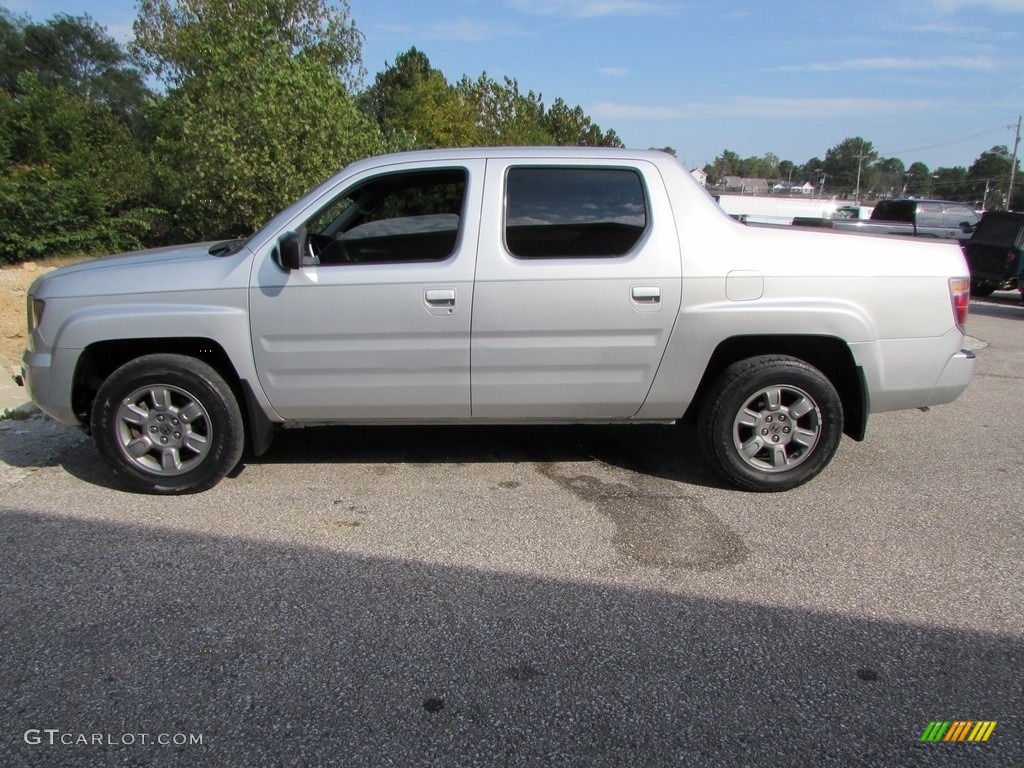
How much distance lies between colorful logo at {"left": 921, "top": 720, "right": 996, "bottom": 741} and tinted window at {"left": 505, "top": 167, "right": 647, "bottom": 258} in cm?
264

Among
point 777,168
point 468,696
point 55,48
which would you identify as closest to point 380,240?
point 468,696

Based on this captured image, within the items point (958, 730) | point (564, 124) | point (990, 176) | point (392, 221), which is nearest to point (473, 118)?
point (564, 124)

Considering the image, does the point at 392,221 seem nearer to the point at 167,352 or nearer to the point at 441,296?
the point at 441,296

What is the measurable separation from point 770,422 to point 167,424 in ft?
11.2

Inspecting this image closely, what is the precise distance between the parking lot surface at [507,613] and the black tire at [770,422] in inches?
7.0

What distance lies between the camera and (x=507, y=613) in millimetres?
3223

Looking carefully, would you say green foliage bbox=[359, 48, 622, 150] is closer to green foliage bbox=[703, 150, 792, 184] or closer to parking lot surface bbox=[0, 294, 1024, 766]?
parking lot surface bbox=[0, 294, 1024, 766]

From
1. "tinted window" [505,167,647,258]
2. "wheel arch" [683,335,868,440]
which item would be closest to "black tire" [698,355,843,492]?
"wheel arch" [683,335,868,440]

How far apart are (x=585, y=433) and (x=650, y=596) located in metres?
2.36

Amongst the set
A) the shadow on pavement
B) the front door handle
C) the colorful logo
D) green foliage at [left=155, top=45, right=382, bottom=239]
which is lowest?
the colorful logo

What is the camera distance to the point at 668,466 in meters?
5.01

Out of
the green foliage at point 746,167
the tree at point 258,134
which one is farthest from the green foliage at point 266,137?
the green foliage at point 746,167

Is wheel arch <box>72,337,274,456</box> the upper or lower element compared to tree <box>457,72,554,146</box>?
lower

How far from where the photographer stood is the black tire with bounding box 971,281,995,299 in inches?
623
